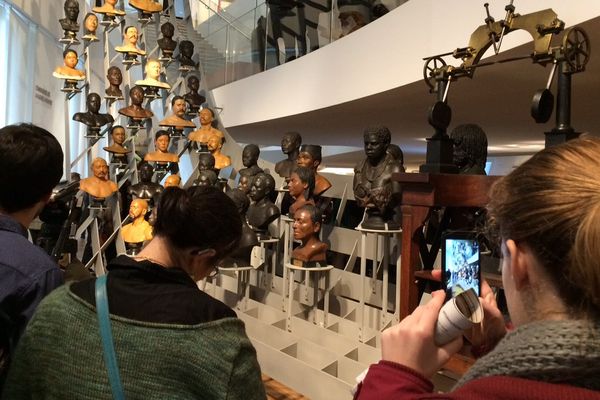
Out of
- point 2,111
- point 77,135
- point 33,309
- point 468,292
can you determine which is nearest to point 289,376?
point 33,309

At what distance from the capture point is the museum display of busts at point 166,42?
5727 millimetres

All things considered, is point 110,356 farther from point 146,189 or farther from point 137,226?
point 146,189

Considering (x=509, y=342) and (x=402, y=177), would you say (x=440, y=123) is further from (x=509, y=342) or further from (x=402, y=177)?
(x=509, y=342)

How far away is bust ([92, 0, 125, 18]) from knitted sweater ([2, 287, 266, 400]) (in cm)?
508

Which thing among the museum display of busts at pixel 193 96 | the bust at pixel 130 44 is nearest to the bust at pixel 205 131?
the museum display of busts at pixel 193 96

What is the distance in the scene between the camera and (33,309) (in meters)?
1.09

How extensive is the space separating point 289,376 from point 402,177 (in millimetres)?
1515

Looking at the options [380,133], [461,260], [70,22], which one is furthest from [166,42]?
[461,260]

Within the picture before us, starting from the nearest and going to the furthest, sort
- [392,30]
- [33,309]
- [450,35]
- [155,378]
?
[155,378]
[33,309]
[450,35]
[392,30]

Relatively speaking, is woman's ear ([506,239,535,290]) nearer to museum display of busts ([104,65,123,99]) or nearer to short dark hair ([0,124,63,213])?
Answer: short dark hair ([0,124,63,213])

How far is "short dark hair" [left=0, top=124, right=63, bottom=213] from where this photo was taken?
1174 millimetres

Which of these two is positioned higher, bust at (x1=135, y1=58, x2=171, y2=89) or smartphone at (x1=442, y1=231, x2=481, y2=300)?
bust at (x1=135, y1=58, x2=171, y2=89)

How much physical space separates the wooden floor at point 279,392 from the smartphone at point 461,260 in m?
1.98

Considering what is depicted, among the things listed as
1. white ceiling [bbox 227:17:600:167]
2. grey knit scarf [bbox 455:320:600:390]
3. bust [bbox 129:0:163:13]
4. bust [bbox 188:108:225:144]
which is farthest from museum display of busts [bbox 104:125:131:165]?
grey knit scarf [bbox 455:320:600:390]
